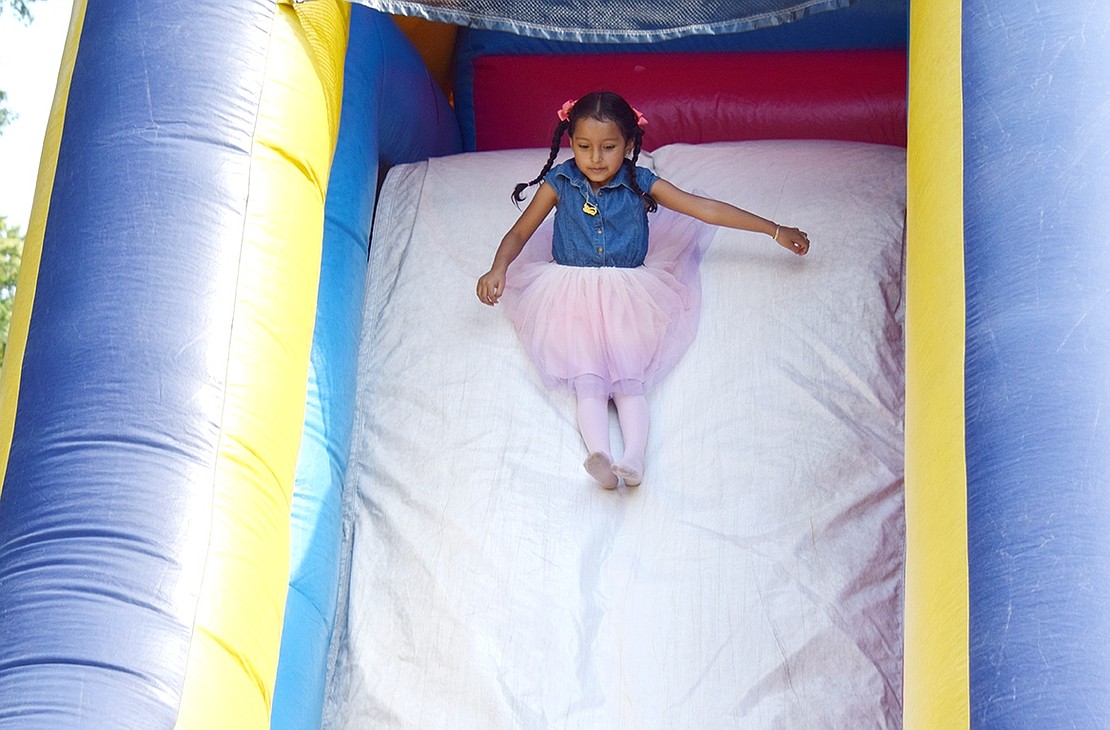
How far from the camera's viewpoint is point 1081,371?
1.34 meters

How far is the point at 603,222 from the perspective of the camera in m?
2.16

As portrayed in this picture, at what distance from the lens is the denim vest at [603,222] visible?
7.07 feet

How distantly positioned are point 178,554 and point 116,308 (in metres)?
0.33

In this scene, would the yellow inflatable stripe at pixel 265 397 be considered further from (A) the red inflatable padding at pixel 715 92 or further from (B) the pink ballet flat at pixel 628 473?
(A) the red inflatable padding at pixel 715 92

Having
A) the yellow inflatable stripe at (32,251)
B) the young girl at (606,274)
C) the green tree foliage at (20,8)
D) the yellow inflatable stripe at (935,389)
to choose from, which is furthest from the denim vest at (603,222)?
the green tree foliage at (20,8)

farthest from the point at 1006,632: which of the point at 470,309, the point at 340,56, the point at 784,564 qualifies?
the point at 340,56

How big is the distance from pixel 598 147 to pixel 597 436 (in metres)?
0.44

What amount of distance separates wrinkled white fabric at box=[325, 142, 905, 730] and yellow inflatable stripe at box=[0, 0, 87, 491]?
20.1 inches

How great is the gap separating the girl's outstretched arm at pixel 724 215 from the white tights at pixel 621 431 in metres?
0.32

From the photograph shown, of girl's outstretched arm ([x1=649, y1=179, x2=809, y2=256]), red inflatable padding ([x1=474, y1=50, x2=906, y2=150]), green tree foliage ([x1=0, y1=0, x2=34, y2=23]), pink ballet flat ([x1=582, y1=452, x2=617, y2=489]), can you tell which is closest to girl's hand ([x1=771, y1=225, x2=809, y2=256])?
girl's outstretched arm ([x1=649, y1=179, x2=809, y2=256])

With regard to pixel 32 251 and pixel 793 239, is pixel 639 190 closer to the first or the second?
pixel 793 239

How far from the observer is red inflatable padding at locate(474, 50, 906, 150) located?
8.64 ft

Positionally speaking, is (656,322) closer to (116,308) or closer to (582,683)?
(582,683)

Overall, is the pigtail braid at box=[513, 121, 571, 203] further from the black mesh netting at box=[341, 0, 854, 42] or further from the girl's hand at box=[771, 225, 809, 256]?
the girl's hand at box=[771, 225, 809, 256]
